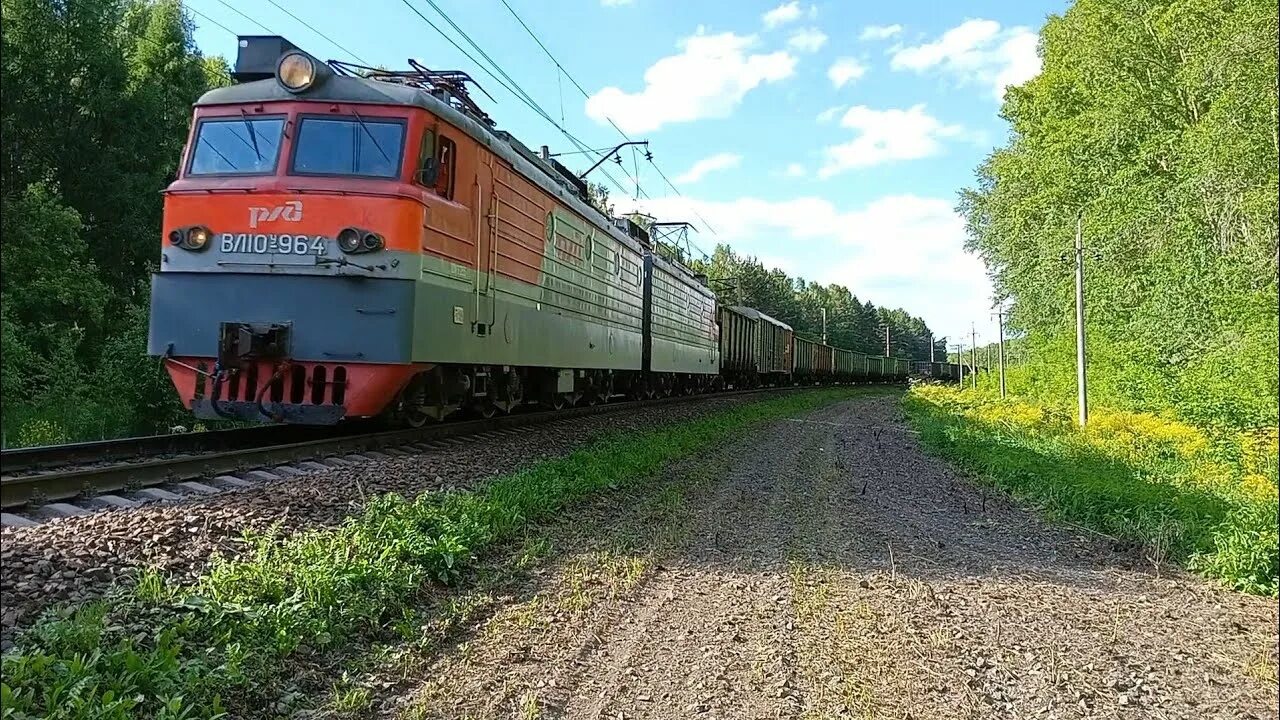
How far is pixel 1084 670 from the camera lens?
4.13 meters

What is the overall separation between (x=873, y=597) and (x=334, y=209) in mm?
5356

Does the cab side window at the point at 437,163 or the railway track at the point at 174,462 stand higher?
the cab side window at the point at 437,163

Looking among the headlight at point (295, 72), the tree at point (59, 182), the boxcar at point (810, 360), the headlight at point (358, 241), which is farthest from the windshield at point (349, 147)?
the boxcar at point (810, 360)

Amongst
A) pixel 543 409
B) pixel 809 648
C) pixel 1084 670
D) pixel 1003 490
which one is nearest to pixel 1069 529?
pixel 1003 490

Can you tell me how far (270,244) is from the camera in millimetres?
6980

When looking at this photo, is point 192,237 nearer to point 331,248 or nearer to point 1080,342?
point 331,248

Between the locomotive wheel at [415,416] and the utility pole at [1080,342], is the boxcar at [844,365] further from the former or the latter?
the utility pole at [1080,342]

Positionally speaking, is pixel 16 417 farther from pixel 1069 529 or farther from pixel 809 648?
pixel 1069 529

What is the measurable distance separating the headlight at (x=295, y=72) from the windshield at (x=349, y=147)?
1.16ft

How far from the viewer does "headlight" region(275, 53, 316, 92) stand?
23.2 ft

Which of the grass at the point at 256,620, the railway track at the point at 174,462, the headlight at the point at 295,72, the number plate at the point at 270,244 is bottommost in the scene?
the grass at the point at 256,620

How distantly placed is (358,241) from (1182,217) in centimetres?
646

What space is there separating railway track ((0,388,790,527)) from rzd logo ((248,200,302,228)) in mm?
1939

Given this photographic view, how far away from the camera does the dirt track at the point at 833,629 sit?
382 centimetres
